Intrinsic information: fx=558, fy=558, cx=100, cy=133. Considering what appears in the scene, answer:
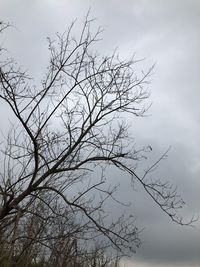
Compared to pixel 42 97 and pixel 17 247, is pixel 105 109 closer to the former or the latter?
pixel 42 97

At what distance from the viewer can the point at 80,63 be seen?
10.9m

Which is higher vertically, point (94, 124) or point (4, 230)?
point (94, 124)

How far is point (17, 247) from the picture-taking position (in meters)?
10.2

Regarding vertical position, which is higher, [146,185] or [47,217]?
[146,185]

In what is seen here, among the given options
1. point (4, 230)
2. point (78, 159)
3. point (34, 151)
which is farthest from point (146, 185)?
point (4, 230)

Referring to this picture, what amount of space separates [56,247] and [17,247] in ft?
2.35

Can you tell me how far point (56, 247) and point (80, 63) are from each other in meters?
3.55

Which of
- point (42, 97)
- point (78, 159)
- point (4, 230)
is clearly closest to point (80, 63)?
point (42, 97)

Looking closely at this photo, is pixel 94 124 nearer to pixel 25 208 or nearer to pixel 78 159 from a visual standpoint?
pixel 78 159

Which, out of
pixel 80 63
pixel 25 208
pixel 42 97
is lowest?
pixel 25 208

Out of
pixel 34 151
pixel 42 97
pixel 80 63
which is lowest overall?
pixel 34 151

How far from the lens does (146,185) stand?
10.5 m

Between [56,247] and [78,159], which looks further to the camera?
[78,159]

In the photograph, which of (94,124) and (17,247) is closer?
(17,247)
